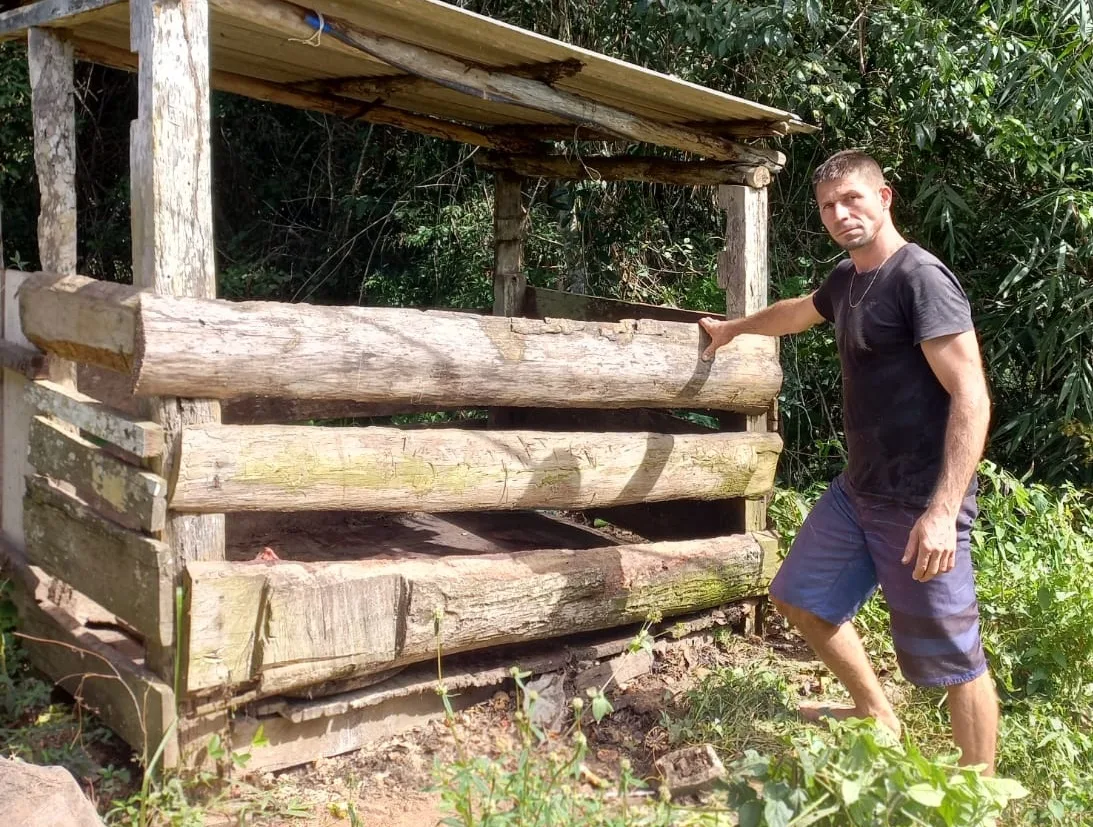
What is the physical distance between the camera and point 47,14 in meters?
3.72

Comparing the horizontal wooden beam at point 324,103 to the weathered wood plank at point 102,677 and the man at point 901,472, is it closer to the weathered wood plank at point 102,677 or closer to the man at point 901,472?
the weathered wood plank at point 102,677

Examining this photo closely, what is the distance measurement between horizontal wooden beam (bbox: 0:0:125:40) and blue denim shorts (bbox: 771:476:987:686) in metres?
3.08

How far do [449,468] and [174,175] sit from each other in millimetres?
1402

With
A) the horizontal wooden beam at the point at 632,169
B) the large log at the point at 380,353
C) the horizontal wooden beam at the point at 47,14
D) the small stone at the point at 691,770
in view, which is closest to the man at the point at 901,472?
the small stone at the point at 691,770

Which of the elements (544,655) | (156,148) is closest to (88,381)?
(156,148)

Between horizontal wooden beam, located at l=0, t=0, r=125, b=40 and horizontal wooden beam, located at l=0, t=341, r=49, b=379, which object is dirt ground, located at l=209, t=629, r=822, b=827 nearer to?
horizontal wooden beam, located at l=0, t=341, r=49, b=379

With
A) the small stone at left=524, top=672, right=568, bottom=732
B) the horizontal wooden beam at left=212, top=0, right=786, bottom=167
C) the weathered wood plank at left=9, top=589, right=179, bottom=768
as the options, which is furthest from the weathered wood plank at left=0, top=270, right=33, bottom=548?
the small stone at left=524, top=672, right=568, bottom=732

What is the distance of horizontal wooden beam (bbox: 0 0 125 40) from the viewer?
3.48m

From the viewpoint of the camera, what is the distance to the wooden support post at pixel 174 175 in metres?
3.18

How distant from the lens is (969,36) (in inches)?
258

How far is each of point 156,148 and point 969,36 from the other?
5.39 meters

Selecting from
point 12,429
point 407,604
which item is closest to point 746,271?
point 407,604

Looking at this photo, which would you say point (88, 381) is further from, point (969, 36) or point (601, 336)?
point (969, 36)

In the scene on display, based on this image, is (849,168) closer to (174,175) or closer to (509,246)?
(174,175)
